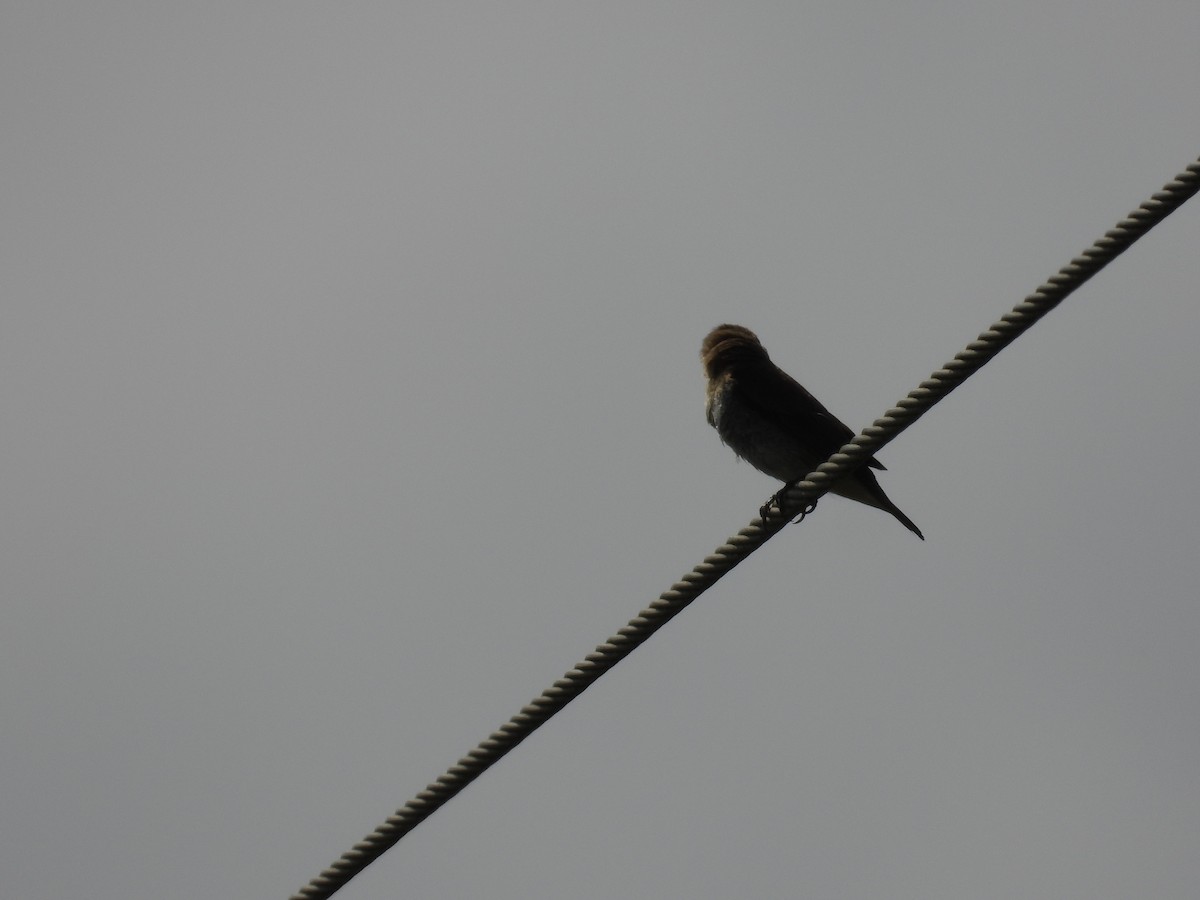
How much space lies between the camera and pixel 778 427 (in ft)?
26.8

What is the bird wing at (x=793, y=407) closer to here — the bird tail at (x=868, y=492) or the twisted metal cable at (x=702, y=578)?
the bird tail at (x=868, y=492)

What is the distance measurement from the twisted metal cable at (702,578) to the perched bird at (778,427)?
8.98 feet

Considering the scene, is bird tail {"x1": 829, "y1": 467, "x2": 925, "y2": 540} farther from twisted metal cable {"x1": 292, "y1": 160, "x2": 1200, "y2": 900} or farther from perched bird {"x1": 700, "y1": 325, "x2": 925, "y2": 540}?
twisted metal cable {"x1": 292, "y1": 160, "x2": 1200, "y2": 900}

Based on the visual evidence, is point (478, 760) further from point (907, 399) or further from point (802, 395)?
point (802, 395)

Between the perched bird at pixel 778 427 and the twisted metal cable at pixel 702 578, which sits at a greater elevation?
the perched bird at pixel 778 427

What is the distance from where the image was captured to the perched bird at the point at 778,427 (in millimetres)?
8031

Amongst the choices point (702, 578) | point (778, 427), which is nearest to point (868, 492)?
point (778, 427)

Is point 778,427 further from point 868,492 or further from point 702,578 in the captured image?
point 702,578

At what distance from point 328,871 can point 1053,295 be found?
289cm

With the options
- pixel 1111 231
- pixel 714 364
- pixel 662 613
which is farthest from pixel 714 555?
pixel 714 364

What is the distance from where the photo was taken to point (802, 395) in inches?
328

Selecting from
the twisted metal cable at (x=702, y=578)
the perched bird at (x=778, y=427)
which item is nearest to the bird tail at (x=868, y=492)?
the perched bird at (x=778, y=427)

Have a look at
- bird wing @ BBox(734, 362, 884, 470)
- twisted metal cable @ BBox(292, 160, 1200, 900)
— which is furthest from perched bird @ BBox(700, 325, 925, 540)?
twisted metal cable @ BBox(292, 160, 1200, 900)

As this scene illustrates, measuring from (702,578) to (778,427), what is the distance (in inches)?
121
